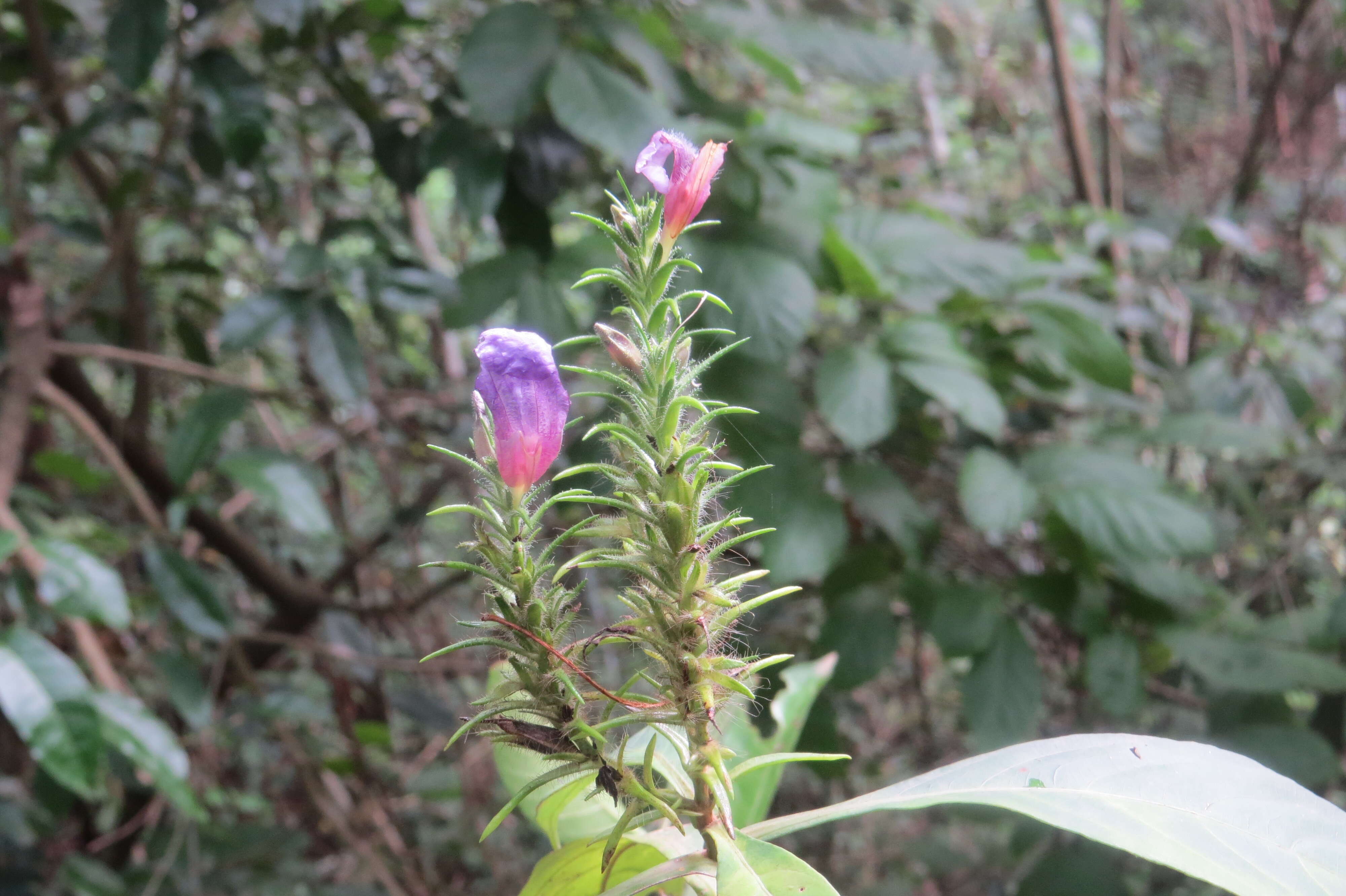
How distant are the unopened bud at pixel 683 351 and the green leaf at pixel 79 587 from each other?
858 mm

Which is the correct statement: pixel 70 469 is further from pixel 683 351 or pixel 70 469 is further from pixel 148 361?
A: pixel 683 351

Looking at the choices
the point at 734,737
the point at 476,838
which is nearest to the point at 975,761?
the point at 734,737

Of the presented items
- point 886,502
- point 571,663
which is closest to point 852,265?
point 886,502

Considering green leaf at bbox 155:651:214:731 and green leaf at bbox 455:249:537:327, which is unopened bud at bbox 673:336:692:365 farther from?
green leaf at bbox 155:651:214:731

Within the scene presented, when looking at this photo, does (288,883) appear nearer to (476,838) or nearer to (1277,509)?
(476,838)

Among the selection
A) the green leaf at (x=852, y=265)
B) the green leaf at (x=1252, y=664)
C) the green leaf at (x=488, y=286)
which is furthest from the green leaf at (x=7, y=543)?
the green leaf at (x=1252, y=664)

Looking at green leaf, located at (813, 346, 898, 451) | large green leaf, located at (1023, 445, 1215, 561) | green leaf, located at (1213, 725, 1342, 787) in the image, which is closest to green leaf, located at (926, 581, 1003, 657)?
large green leaf, located at (1023, 445, 1215, 561)

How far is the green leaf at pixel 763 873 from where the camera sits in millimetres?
302

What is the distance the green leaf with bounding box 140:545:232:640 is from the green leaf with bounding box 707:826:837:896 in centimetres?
116

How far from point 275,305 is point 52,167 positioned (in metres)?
0.67

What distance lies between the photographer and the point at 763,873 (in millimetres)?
318

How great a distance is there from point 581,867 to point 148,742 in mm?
813

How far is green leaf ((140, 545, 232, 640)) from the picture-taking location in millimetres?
1244

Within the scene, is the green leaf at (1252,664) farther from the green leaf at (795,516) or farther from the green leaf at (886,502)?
the green leaf at (795,516)
